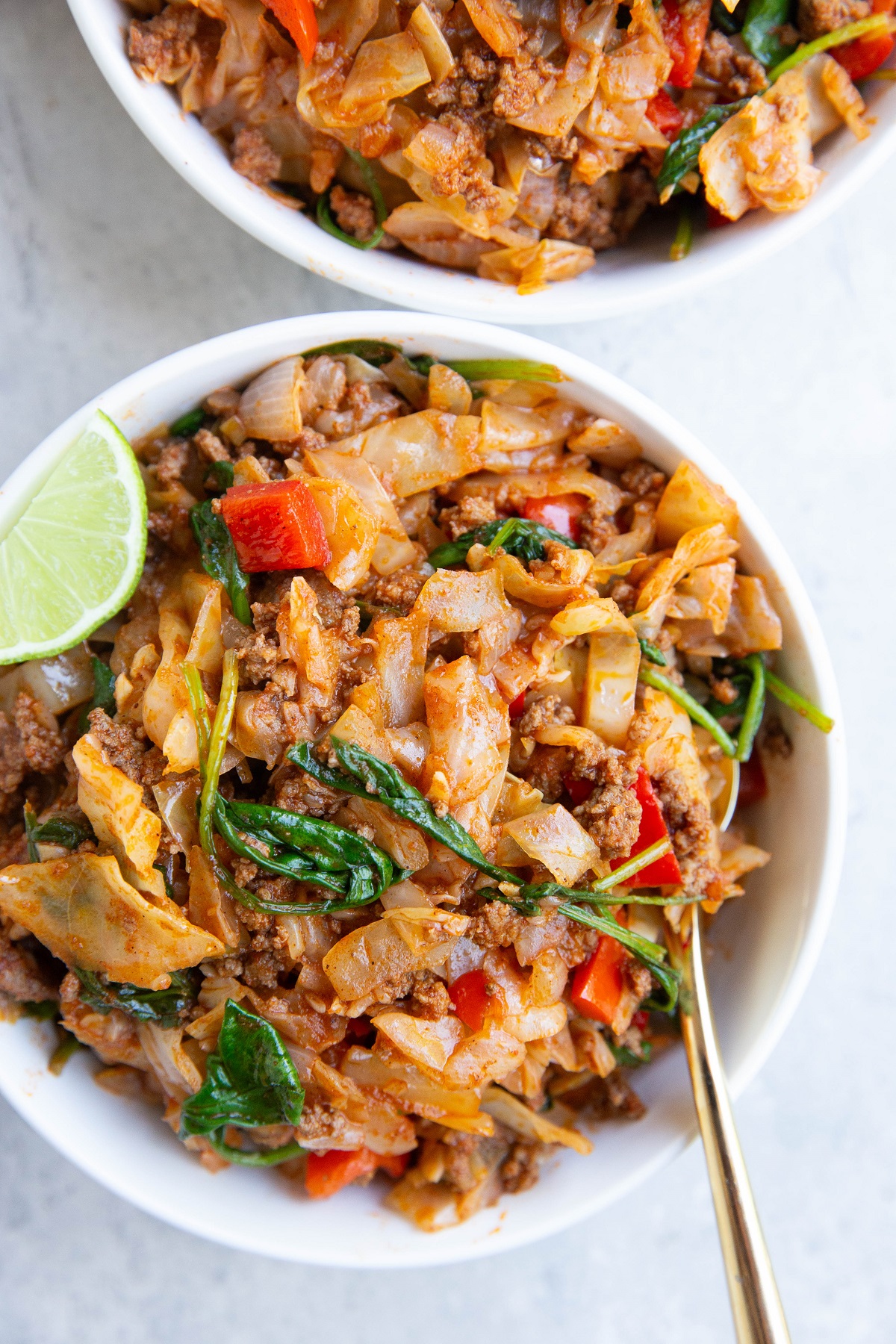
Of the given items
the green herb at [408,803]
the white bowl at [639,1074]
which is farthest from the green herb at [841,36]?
the green herb at [408,803]

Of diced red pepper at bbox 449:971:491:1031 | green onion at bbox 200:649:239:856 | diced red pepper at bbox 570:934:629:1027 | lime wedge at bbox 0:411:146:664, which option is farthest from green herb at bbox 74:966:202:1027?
diced red pepper at bbox 570:934:629:1027

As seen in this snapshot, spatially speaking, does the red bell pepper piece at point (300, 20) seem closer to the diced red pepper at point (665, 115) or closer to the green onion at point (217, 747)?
the diced red pepper at point (665, 115)

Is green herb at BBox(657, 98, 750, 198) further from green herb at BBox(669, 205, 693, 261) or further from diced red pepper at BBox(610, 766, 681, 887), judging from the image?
diced red pepper at BBox(610, 766, 681, 887)

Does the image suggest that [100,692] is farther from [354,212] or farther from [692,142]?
[692,142]

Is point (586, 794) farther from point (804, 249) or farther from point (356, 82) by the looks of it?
point (804, 249)

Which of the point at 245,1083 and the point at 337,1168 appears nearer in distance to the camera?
the point at 245,1083

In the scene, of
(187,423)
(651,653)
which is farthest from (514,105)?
(651,653)
